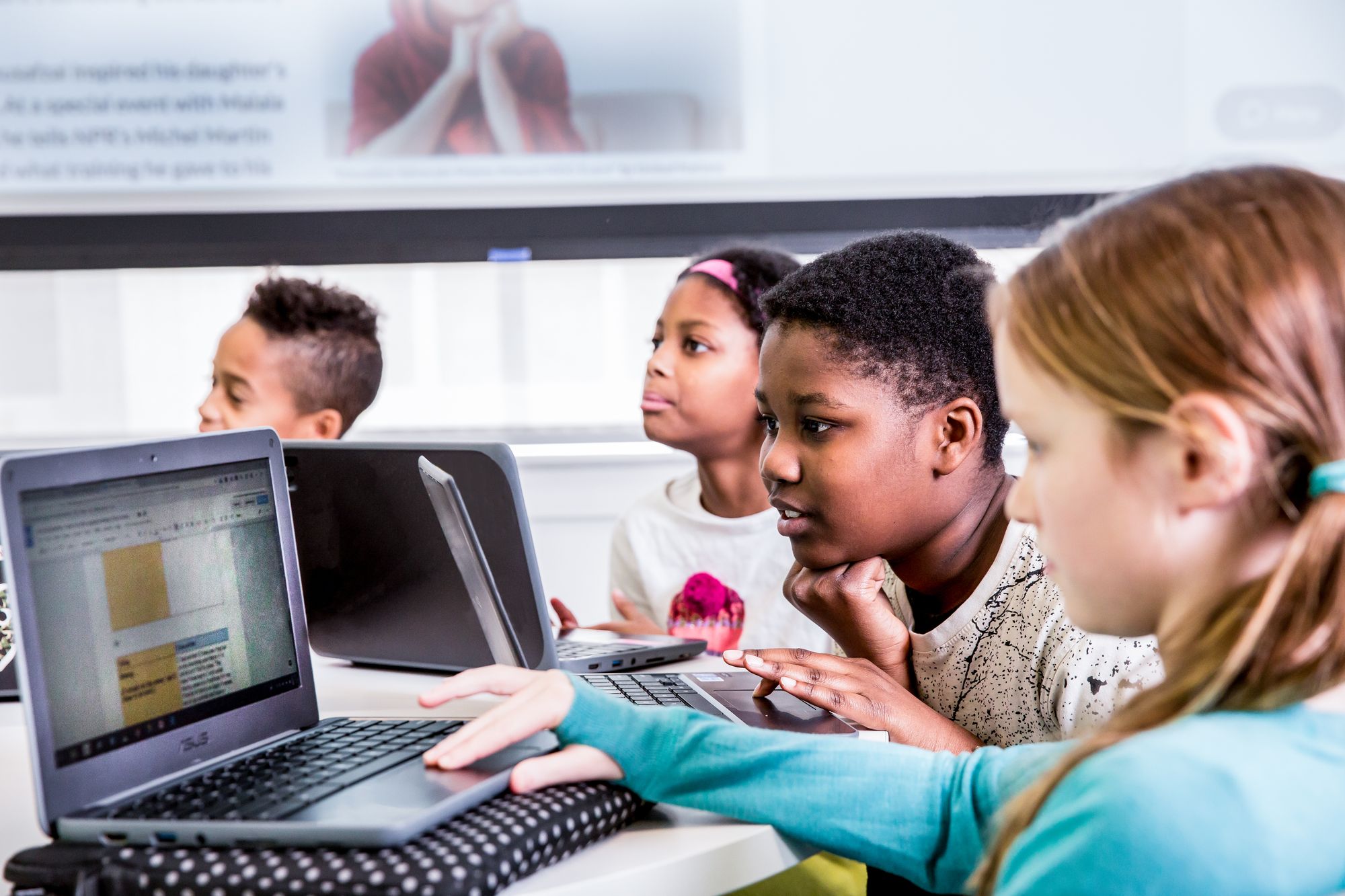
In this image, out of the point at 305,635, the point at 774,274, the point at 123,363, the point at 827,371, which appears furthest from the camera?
the point at 123,363

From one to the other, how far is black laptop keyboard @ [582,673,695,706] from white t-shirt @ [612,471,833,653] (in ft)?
2.03

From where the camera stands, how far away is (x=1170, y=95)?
2.46m

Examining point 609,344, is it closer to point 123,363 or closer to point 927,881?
point 123,363

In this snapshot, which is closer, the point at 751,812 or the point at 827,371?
the point at 751,812

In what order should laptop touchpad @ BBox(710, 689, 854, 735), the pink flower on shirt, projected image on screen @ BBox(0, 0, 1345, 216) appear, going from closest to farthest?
laptop touchpad @ BBox(710, 689, 854, 735), the pink flower on shirt, projected image on screen @ BBox(0, 0, 1345, 216)

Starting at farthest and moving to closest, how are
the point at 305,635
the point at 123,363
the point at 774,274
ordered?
the point at 123,363, the point at 774,274, the point at 305,635

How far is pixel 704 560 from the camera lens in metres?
1.99

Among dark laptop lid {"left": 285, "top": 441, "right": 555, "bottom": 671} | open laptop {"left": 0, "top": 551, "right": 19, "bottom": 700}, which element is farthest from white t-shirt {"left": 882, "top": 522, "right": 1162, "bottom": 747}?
open laptop {"left": 0, "top": 551, "right": 19, "bottom": 700}

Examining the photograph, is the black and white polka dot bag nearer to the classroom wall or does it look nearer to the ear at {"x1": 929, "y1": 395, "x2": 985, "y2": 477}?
the ear at {"x1": 929, "y1": 395, "x2": 985, "y2": 477}

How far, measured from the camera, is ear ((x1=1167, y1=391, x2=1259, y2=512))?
2.03 feet

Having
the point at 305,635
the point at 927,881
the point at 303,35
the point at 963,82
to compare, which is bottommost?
Result: the point at 927,881

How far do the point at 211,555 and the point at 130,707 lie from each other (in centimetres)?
13

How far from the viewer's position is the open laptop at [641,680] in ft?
3.40

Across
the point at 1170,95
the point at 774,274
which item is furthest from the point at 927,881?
the point at 1170,95
